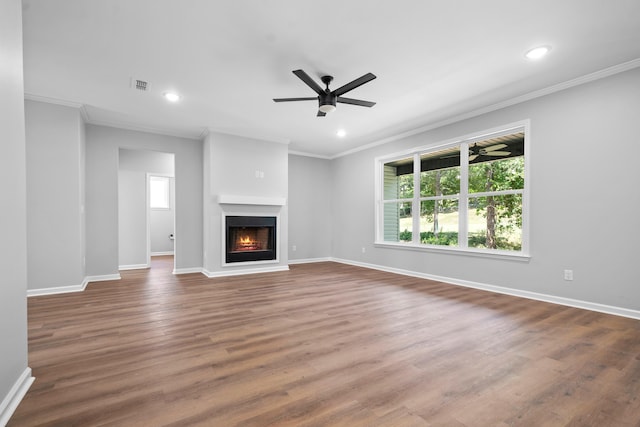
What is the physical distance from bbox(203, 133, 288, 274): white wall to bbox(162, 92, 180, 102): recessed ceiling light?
1.38 meters

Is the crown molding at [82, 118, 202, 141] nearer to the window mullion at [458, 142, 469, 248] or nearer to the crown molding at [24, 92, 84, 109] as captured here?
the crown molding at [24, 92, 84, 109]

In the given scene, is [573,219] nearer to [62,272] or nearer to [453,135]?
[453,135]

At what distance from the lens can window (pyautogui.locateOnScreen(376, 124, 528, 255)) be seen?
414cm

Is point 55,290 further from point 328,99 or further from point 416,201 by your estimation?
point 416,201

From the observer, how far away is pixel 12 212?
1630 mm

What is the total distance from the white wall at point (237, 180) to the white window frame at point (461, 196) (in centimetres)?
201

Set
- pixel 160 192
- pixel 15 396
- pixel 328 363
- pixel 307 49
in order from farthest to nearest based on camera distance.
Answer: pixel 160 192 < pixel 307 49 < pixel 328 363 < pixel 15 396

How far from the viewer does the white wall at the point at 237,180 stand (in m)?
5.36

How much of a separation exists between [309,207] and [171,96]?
4023 millimetres

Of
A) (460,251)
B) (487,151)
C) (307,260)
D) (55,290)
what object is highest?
(487,151)

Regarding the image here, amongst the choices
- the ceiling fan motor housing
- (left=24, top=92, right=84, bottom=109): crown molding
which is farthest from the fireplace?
the ceiling fan motor housing

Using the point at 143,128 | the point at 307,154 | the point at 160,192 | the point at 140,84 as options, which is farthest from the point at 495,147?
the point at 160,192

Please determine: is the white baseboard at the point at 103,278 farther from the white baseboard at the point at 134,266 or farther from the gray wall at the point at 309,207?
the gray wall at the point at 309,207

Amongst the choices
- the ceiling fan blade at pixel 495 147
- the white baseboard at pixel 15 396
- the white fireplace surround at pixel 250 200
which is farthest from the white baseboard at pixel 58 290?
the ceiling fan blade at pixel 495 147
